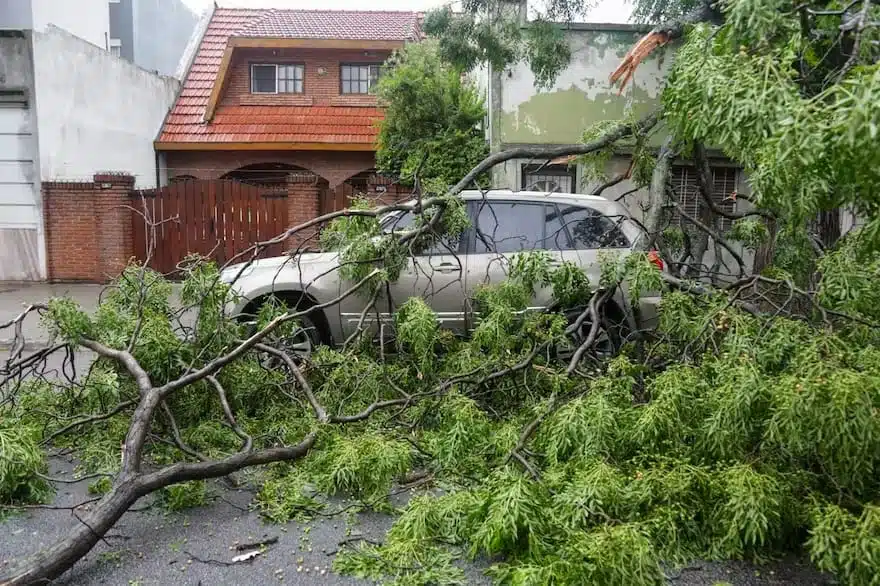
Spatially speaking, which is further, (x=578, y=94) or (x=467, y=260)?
(x=578, y=94)

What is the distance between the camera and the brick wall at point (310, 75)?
1597cm

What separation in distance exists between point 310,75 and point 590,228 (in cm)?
1121

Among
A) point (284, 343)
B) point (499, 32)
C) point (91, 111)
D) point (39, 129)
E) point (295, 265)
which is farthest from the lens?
point (91, 111)

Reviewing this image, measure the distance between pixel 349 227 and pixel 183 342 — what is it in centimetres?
157

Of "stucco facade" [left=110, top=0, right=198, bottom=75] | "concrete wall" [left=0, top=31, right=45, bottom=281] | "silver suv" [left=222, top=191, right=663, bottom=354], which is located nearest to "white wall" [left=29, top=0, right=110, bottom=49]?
"concrete wall" [left=0, top=31, right=45, bottom=281]

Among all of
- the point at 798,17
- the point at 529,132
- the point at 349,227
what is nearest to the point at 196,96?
the point at 529,132

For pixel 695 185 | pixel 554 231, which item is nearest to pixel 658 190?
pixel 554 231

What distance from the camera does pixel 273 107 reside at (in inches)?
627

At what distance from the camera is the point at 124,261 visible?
496 inches

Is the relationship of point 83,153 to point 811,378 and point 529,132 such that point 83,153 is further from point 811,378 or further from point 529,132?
point 811,378

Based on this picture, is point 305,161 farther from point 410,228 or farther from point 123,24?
point 123,24

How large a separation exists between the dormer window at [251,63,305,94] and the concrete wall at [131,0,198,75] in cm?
778

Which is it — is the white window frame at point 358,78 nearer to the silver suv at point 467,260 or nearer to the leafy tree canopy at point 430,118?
the leafy tree canopy at point 430,118

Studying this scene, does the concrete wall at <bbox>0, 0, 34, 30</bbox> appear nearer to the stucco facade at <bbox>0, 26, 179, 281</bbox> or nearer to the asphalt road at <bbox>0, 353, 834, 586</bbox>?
the stucco facade at <bbox>0, 26, 179, 281</bbox>
